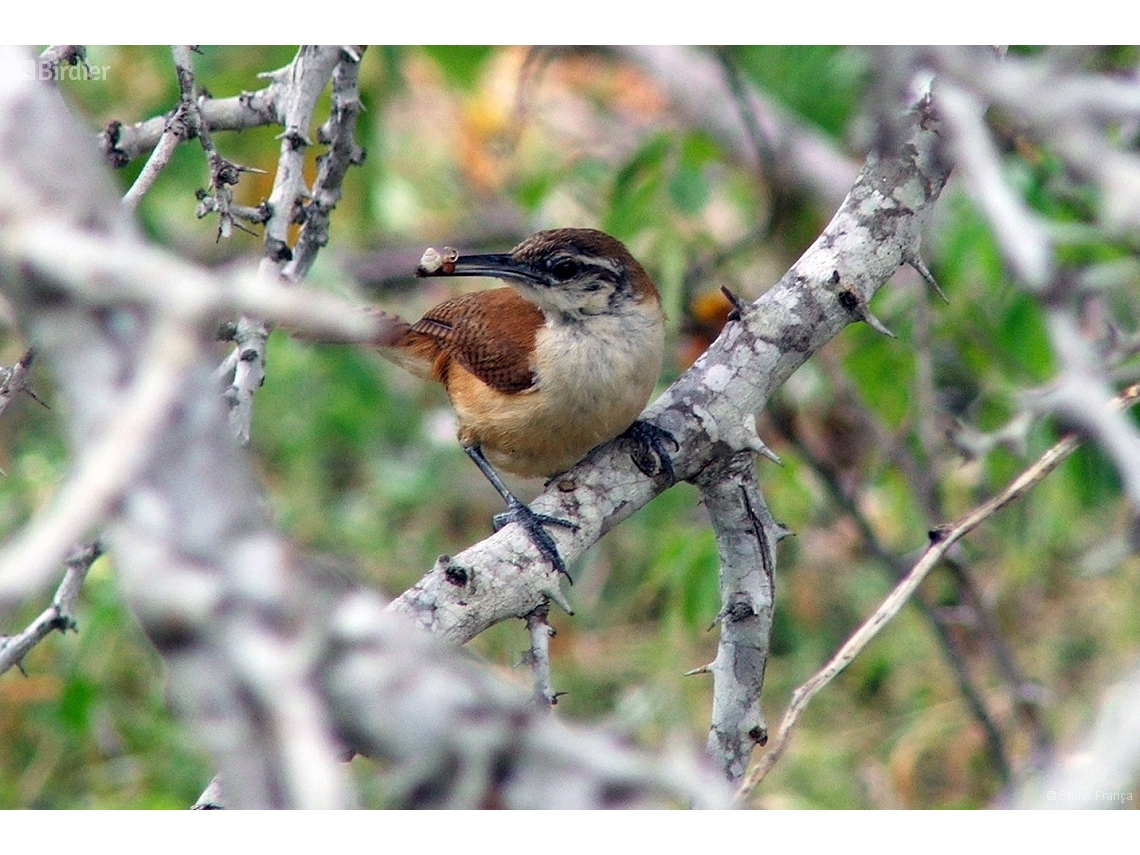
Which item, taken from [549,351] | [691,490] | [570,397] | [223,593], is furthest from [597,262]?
[223,593]

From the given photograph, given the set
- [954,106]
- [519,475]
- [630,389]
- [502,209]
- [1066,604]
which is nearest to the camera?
[954,106]

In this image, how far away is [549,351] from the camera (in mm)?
3646

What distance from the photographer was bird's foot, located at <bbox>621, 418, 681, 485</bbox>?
2.78 metres

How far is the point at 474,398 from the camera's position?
3.80 meters

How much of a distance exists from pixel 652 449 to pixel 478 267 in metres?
1.08

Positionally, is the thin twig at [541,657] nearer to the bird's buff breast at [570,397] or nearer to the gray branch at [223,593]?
the bird's buff breast at [570,397]

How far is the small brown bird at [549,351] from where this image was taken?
11.2 feet

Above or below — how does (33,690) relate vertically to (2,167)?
above

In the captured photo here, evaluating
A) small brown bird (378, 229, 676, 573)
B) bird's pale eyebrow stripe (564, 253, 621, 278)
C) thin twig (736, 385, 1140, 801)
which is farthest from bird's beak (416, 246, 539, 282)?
thin twig (736, 385, 1140, 801)

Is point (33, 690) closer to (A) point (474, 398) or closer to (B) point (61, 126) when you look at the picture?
(A) point (474, 398)

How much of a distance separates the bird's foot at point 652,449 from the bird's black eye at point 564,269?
3.14 feet

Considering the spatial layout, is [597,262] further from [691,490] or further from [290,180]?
[691,490]
